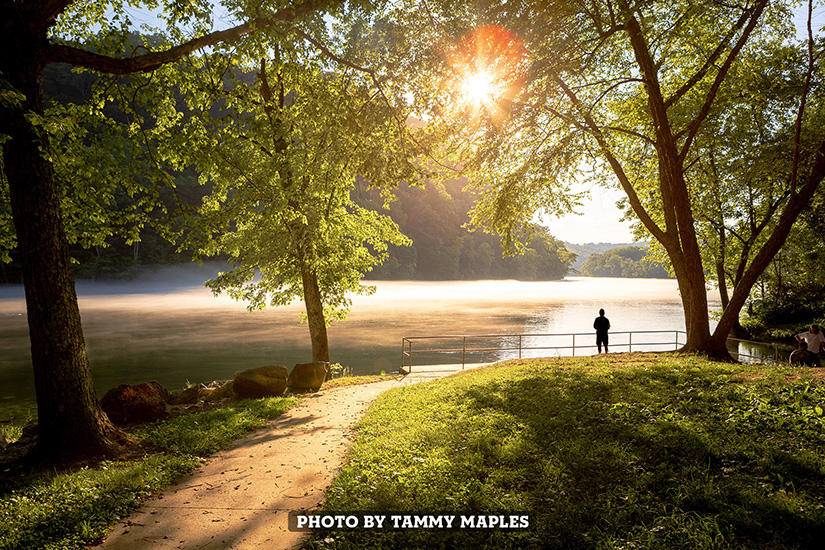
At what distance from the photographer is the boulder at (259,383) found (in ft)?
33.6

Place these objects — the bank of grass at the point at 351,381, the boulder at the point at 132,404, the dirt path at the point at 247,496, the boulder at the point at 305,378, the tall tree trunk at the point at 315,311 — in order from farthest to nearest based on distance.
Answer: the tall tree trunk at the point at 315,311 < the bank of grass at the point at 351,381 < the boulder at the point at 305,378 < the boulder at the point at 132,404 < the dirt path at the point at 247,496

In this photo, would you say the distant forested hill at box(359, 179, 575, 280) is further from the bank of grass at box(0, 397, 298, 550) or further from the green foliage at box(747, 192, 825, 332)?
the bank of grass at box(0, 397, 298, 550)

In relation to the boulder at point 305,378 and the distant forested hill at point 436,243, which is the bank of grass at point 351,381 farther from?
the distant forested hill at point 436,243

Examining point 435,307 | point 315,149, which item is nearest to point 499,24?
point 315,149

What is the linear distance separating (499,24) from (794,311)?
90.3 feet

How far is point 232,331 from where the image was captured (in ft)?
110

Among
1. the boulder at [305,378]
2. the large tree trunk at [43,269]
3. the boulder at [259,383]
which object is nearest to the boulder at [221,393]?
the boulder at [259,383]

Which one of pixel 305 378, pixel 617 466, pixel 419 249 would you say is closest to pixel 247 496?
pixel 617 466

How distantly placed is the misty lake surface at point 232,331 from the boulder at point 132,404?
29.4 ft

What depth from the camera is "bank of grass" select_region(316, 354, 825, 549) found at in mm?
3375

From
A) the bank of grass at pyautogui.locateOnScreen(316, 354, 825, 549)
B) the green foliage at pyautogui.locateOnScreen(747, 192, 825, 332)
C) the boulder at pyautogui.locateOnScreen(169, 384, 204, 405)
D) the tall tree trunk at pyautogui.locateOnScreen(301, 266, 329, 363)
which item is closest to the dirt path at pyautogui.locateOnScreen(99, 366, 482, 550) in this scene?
the bank of grass at pyautogui.locateOnScreen(316, 354, 825, 549)

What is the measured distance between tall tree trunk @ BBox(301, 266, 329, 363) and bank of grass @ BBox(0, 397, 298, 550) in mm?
6511

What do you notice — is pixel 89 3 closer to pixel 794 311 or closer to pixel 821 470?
pixel 821 470

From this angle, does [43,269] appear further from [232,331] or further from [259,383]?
[232,331]
